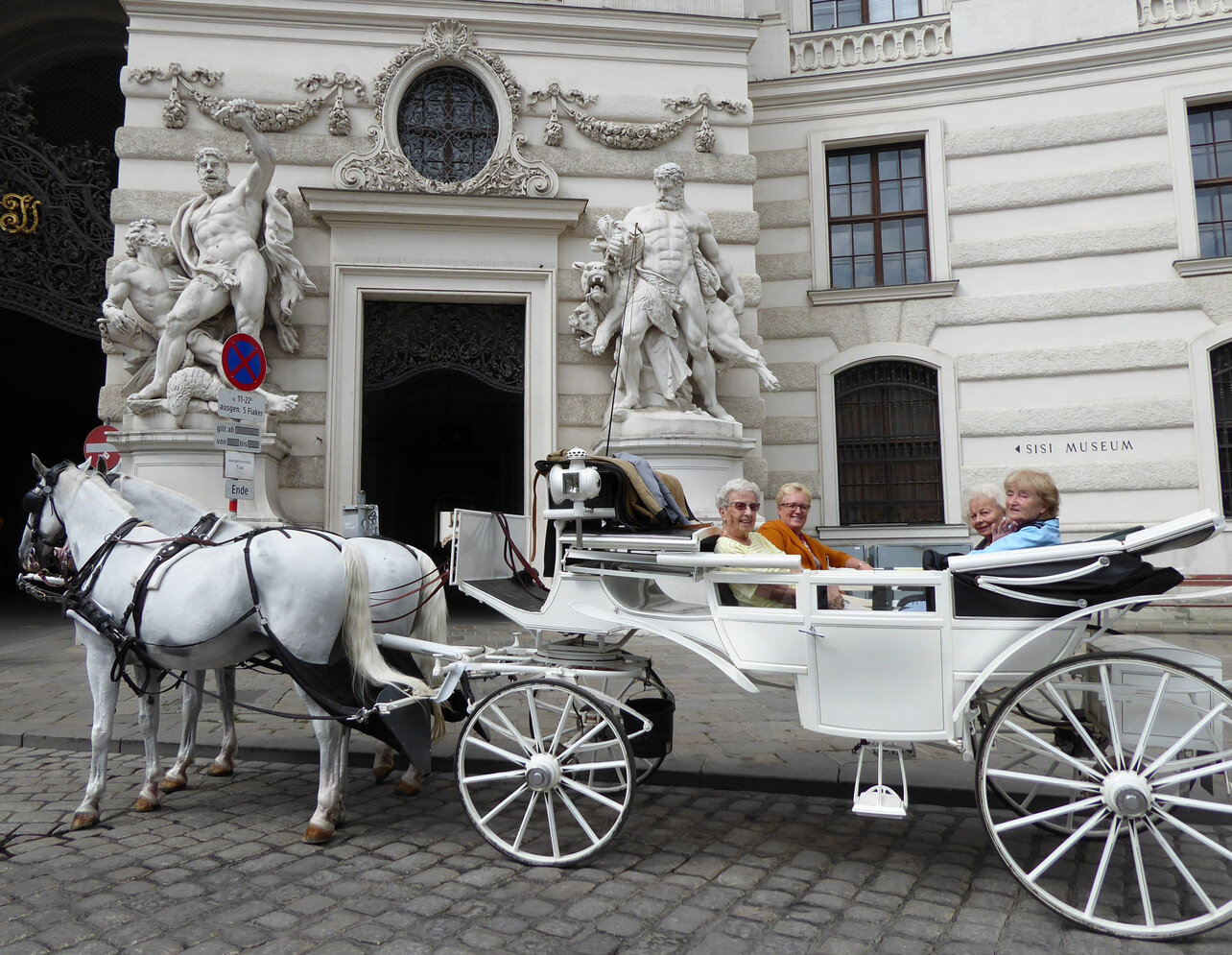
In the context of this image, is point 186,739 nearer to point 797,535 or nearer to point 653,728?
point 653,728

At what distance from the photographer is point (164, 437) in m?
8.87

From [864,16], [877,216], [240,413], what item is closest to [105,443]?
[240,413]

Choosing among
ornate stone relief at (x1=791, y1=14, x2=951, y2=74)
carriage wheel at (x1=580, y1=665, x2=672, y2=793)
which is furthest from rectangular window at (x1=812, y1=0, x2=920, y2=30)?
carriage wheel at (x1=580, y1=665, x2=672, y2=793)

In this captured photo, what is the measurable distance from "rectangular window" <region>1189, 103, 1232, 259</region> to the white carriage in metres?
9.62

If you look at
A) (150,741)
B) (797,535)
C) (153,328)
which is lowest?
(150,741)

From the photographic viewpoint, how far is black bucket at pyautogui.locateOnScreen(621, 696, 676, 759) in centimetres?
393

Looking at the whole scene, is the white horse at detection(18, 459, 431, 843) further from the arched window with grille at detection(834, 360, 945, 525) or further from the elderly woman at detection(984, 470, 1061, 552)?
the arched window with grille at detection(834, 360, 945, 525)

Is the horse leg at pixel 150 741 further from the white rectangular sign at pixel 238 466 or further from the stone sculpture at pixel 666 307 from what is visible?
the stone sculpture at pixel 666 307

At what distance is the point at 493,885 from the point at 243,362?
474 centimetres

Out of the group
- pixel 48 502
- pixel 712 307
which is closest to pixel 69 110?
pixel 712 307

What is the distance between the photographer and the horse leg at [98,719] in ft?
12.5

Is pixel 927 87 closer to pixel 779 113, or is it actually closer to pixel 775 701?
pixel 779 113

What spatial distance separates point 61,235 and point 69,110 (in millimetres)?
3468

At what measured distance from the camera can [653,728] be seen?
396cm
